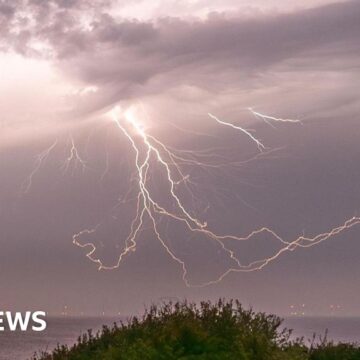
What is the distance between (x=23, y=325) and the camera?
30781 millimetres

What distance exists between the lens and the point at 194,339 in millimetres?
18156

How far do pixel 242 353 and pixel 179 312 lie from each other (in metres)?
3.01

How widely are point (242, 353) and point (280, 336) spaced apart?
2544mm

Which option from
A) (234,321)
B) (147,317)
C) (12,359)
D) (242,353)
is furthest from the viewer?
(12,359)

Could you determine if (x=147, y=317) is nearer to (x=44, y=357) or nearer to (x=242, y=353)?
(x=44, y=357)

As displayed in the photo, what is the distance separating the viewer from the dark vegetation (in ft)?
57.1

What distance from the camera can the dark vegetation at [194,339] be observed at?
17391 mm

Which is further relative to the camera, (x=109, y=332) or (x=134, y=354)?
(x=109, y=332)

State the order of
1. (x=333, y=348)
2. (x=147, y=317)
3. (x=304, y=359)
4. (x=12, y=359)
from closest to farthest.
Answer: (x=304, y=359) < (x=147, y=317) < (x=333, y=348) < (x=12, y=359)

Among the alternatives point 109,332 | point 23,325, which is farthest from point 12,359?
point 109,332

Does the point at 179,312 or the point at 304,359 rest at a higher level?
the point at 179,312

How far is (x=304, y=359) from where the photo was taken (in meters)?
17.8

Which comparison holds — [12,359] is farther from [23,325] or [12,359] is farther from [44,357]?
[44,357]

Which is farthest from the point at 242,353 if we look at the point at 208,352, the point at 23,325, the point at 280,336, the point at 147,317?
the point at 23,325
